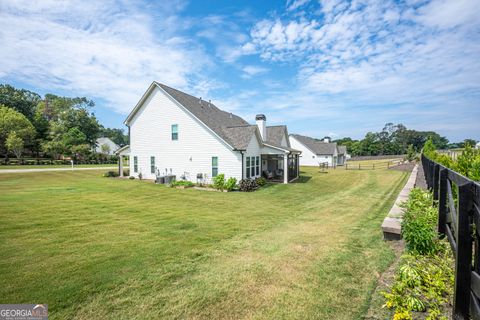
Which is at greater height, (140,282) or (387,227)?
(387,227)

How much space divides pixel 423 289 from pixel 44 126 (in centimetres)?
6490

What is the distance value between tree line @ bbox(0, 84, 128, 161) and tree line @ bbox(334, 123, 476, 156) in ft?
264

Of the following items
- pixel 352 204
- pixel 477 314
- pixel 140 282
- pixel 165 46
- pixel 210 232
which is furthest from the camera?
pixel 165 46

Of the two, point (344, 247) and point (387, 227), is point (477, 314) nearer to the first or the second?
point (344, 247)

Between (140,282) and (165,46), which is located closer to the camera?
(140,282)

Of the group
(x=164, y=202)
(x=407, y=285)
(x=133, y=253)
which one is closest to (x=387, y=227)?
(x=407, y=285)

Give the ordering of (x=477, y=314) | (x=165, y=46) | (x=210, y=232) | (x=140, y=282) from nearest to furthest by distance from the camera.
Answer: (x=477, y=314)
(x=140, y=282)
(x=210, y=232)
(x=165, y=46)

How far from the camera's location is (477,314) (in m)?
2.13

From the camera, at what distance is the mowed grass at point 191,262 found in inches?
125

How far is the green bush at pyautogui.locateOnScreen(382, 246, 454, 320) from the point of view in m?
2.87

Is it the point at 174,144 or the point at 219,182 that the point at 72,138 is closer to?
the point at 174,144

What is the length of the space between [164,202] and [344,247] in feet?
26.2

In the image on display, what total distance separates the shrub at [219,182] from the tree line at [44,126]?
4098 centimetres

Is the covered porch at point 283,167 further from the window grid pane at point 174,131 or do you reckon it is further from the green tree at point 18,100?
the green tree at point 18,100
